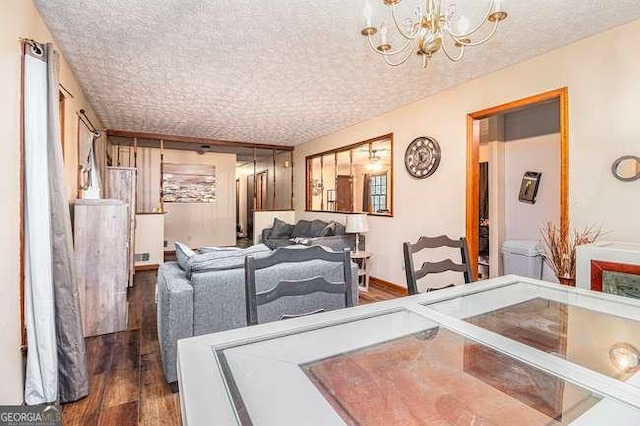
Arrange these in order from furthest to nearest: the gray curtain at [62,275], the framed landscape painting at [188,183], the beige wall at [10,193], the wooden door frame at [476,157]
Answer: the framed landscape painting at [188,183] → the wooden door frame at [476,157] → the gray curtain at [62,275] → the beige wall at [10,193]

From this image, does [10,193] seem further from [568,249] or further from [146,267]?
[146,267]

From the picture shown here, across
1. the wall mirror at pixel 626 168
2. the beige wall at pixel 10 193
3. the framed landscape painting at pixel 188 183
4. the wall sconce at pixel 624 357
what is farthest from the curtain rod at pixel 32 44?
the framed landscape painting at pixel 188 183

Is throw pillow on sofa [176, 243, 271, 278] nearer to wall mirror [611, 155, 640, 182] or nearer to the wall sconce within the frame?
the wall sconce

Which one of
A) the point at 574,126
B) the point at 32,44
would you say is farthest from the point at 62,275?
the point at 574,126

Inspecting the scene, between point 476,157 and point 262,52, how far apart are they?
239cm

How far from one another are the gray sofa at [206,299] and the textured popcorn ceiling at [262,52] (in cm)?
167

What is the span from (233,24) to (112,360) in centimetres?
263

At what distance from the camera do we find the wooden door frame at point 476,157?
2.71 meters

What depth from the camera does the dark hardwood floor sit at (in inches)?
72.3

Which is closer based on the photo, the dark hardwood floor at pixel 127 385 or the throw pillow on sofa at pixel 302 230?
the dark hardwood floor at pixel 127 385

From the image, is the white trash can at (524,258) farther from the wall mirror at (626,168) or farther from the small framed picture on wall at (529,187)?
the wall mirror at (626,168)

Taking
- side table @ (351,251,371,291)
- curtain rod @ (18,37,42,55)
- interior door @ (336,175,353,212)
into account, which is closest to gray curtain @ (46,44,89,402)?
curtain rod @ (18,37,42,55)

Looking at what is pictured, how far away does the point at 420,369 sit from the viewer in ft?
3.35

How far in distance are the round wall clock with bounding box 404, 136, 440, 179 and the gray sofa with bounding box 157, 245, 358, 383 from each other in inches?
85.8
